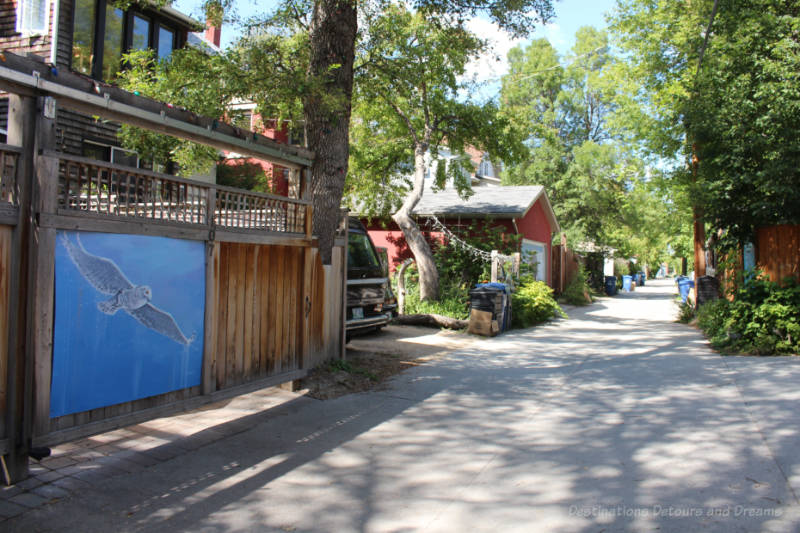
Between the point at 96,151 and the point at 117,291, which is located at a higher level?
the point at 96,151

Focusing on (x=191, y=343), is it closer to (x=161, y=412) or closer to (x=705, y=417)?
(x=161, y=412)

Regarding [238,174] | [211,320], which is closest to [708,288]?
[211,320]

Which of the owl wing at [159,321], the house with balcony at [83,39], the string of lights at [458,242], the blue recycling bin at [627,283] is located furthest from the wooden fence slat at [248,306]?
the blue recycling bin at [627,283]

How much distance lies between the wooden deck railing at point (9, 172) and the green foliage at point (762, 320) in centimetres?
1007

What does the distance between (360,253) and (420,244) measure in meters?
5.20

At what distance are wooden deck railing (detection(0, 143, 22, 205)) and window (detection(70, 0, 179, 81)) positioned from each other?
870cm

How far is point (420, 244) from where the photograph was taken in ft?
50.0

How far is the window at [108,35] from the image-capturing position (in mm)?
11773

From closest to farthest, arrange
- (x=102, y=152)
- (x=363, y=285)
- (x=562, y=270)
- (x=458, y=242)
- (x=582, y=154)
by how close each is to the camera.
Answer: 1. (x=363, y=285)
2. (x=102, y=152)
3. (x=458, y=242)
4. (x=562, y=270)
5. (x=582, y=154)

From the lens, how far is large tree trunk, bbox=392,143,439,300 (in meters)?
15.2

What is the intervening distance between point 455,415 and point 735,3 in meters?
12.7

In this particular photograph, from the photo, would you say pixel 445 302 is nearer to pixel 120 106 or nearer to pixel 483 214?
pixel 483 214

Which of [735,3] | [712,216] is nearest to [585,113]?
[735,3]

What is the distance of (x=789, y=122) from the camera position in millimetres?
9289
